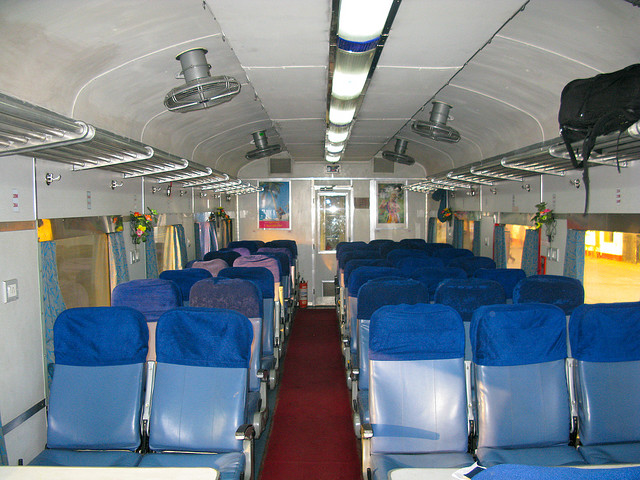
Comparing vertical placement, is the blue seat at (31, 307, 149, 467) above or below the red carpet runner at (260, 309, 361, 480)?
above

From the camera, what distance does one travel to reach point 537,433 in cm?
324

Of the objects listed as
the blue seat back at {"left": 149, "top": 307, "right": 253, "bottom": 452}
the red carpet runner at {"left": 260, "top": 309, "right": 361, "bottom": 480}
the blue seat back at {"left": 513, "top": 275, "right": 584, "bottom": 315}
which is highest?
the blue seat back at {"left": 513, "top": 275, "right": 584, "bottom": 315}

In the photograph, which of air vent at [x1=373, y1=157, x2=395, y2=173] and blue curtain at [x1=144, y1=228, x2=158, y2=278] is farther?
air vent at [x1=373, y1=157, x2=395, y2=173]

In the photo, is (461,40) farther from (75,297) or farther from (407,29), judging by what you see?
(75,297)

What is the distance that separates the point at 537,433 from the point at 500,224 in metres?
6.66

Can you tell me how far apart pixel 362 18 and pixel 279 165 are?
10.8 m

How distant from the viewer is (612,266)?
19.3 feet

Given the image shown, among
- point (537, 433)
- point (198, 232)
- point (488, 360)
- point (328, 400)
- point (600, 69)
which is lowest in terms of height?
point (328, 400)

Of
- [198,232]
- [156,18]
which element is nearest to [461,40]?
[156,18]

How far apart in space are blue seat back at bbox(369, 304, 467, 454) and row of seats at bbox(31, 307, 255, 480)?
36.5 inches

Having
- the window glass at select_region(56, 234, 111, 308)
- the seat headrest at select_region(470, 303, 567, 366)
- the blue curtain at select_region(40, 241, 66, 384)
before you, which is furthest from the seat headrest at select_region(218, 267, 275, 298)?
the seat headrest at select_region(470, 303, 567, 366)

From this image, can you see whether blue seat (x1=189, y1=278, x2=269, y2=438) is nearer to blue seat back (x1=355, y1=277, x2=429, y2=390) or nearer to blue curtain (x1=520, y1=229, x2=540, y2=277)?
blue seat back (x1=355, y1=277, x2=429, y2=390)

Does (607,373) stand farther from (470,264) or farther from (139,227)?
(139,227)

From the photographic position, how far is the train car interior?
3.21 metres
